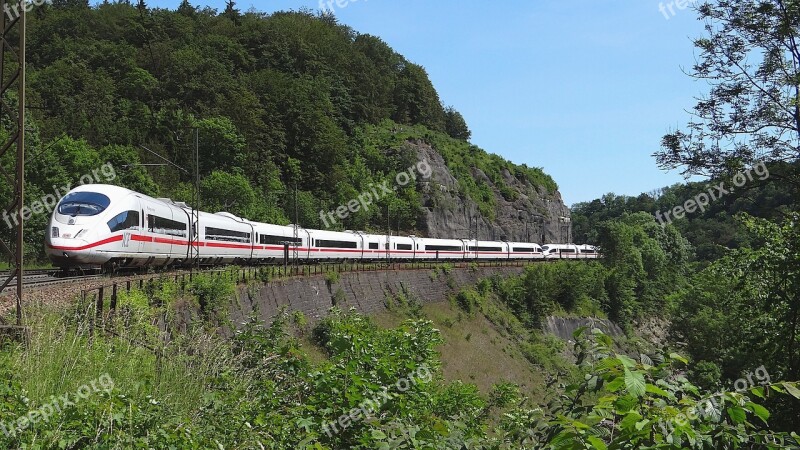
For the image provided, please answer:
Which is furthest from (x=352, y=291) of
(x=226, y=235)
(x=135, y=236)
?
(x=135, y=236)

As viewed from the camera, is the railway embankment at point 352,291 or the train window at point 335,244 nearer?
the railway embankment at point 352,291

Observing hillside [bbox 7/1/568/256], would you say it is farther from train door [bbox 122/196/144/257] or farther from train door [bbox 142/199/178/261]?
train door [bbox 122/196/144/257]

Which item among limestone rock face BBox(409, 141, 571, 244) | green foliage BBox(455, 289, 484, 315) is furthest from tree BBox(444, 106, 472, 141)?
green foliage BBox(455, 289, 484, 315)

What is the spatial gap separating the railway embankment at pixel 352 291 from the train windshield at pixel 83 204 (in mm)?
5209

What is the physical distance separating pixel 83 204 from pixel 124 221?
4.02 feet

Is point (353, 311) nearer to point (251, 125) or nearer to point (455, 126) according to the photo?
point (251, 125)

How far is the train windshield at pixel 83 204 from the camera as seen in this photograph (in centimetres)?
1903

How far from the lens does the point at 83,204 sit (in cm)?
1933

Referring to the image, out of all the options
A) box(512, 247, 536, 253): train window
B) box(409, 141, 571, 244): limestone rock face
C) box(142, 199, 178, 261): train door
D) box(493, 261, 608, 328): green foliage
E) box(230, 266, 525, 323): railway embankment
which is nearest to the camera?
box(142, 199, 178, 261): train door

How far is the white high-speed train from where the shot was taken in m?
18.7

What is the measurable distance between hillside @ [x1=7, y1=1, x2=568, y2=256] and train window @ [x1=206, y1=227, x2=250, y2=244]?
8.35 m

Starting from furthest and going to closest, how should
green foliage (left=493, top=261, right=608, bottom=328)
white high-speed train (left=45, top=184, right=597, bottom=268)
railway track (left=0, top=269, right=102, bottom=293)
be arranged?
green foliage (left=493, top=261, right=608, bottom=328) → white high-speed train (left=45, top=184, right=597, bottom=268) → railway track (left=0, top=269, right=102, bottom=293)

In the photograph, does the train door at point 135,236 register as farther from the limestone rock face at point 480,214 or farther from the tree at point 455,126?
the tree at point 455,126

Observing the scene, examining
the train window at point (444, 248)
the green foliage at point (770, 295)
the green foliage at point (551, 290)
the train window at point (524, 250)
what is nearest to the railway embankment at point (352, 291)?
the green foliage at point (551, 290)
